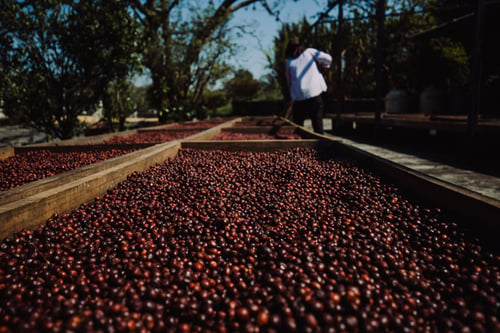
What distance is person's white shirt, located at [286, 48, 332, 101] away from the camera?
204 inches

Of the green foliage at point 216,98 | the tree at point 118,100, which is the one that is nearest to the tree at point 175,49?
the tree at point 118,100

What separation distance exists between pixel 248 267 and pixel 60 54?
6758mm

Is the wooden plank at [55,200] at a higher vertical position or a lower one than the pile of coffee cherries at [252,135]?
lower

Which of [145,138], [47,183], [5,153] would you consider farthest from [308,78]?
[5,153]

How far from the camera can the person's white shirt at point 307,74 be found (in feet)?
17.0

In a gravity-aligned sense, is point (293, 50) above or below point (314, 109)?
above

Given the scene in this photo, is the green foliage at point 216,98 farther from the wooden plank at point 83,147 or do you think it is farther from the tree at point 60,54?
the wooden plank at point 83,147

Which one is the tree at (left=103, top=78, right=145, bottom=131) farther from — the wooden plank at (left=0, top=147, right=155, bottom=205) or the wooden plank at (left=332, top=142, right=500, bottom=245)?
the wooden plank at (left=332, top=142, right=500, bottom=245)

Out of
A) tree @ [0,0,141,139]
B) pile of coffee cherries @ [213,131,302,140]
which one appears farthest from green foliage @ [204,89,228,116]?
pile of coffee cherries @ [213,131,302,140]

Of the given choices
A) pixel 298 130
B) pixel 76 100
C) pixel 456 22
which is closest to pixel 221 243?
pixel 298 130

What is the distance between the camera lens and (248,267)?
1366 millimetres

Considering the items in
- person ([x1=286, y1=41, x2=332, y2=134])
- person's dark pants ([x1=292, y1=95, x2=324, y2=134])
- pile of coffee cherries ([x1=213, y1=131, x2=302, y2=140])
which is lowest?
pile of coffee cherries ([x1=213, y1=131, x2=302, y2=140])

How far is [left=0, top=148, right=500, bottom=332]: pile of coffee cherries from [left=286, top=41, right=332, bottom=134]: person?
340cm

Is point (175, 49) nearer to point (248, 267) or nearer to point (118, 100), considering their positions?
point (118, 100)
